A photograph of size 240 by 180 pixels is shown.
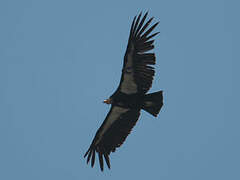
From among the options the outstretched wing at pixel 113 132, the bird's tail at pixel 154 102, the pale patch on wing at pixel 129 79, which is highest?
the pale patch on wing at pixel 129 79

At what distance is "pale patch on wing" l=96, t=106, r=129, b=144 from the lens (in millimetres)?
14869

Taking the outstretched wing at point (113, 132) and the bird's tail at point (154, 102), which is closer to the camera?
the bird's tail at point (154, 102)

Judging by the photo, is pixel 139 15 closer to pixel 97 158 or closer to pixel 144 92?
pixel 144 92

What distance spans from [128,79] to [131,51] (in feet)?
3.15

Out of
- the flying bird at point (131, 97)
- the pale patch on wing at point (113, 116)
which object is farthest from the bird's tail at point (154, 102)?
the pale patch on wing at point (113, 116)

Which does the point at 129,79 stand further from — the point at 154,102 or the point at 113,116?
the point at 113,116

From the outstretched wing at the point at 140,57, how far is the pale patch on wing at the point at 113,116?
1.19m

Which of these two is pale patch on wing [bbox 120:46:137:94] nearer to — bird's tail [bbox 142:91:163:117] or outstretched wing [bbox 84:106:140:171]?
bird's tail [bbox 142:91:163:117]

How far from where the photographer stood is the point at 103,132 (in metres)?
15.2

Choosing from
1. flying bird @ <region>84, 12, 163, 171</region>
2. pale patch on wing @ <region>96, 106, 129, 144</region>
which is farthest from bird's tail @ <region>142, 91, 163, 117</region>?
pale patch on wing @ <region>96, 106, 129, 144</region>

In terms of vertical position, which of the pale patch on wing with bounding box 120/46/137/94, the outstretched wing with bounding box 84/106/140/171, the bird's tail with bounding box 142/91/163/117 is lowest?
the outstretched wing with bounding box 84/106/140/171

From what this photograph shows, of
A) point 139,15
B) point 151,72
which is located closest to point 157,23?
point 139,15

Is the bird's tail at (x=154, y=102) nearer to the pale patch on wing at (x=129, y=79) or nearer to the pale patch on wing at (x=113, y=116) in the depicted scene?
the pale patch on wing at (x=129, y=79)

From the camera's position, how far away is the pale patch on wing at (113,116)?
585 inches
